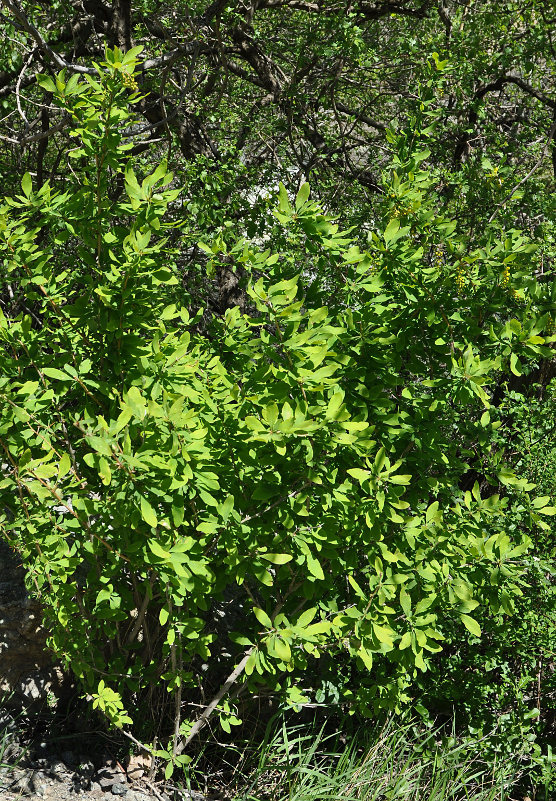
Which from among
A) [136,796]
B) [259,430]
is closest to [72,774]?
[136,796]

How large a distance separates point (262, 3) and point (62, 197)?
10.6 ft

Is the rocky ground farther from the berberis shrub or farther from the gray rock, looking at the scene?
the berberis shrub

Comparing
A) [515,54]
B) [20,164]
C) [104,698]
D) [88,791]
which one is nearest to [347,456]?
[104,698]

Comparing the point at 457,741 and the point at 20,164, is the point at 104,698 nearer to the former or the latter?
the point at 457,741

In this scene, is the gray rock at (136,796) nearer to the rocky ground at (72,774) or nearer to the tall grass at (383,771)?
the rocky ground at (72,774)

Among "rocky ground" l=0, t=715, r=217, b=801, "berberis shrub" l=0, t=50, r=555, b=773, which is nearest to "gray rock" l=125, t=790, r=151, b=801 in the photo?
"rocky ground" l=0, t=715, r=217, b=801

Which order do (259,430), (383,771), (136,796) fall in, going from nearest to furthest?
1. (259,430)
2. (136,796)
3. (383,771)

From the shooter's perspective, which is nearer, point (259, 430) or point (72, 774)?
point (259, 430)

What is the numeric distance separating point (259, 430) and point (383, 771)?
1.58m

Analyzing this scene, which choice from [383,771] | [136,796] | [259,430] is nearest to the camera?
[259,430]

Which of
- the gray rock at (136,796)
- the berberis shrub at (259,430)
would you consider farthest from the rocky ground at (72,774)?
the berberis shrub at (259,430)

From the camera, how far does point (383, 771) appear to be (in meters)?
2.96

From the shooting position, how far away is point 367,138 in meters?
5.32

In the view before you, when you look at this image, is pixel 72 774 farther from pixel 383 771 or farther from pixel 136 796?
pixel 383 771
